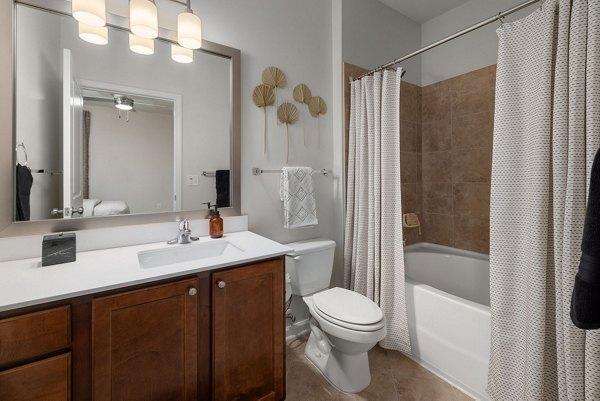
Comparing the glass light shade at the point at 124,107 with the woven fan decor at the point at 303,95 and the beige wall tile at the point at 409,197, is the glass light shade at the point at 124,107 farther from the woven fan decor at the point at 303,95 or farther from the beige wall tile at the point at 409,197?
the beige wall tile at the point at 409,197

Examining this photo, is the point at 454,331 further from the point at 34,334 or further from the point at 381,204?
the point at 34,334

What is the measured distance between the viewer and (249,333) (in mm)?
1176

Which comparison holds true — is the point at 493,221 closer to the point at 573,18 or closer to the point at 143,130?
the point at 573,18

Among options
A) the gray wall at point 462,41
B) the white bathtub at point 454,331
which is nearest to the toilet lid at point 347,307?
the white bathtub at point 454,331

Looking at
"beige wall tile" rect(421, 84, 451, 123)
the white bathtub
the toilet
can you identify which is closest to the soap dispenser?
the toilet

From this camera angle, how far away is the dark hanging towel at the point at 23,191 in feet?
3.82

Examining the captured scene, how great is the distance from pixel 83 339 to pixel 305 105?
1.82 metres

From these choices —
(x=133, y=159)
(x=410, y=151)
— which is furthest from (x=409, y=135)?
(x=133, y=159)

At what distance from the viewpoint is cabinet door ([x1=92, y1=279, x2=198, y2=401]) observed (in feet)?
2.89

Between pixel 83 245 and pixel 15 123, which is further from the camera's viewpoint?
pixel 83 245

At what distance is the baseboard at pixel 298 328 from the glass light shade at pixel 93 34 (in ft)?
6.77

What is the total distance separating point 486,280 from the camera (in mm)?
2119

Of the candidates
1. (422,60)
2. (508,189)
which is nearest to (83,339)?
(508,189)

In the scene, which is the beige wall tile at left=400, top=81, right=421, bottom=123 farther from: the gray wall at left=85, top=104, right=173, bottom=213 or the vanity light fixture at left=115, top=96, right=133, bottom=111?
the vanity light fixture at left=115, top=96, right=133, bottom=111
